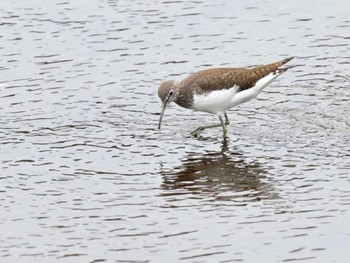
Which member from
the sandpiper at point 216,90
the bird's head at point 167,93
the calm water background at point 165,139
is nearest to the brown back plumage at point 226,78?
the sandpiper at point 216,90

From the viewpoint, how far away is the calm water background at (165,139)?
12797 mm

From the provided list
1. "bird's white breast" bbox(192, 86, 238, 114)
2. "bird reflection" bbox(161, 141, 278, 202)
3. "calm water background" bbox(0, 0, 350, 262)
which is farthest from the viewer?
"bird's white breast" bbox(192, 86, 238, 114)

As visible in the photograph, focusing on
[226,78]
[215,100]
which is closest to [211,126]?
[215,100]

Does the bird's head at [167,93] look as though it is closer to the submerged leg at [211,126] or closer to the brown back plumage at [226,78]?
the brown back plumage at [226,78]

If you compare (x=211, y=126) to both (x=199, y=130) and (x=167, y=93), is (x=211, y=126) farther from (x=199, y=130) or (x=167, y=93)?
(x=167, y=93)

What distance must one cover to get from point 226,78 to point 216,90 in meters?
0.29

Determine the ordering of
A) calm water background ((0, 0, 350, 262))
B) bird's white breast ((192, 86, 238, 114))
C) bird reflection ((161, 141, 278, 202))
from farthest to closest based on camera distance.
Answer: bird's white breast ((192, 86, 238, 114)) < bird reflection ((161, 141, 278, 202)) < calm water background ((0, 0, 350, 262))

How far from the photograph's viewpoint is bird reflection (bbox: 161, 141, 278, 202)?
1423 centimetres

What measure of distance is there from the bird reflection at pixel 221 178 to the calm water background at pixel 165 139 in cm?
3

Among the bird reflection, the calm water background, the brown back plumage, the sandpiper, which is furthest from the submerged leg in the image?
Answer: the bird reflection

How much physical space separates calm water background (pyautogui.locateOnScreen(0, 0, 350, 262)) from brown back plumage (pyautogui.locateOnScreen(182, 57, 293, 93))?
68 cm

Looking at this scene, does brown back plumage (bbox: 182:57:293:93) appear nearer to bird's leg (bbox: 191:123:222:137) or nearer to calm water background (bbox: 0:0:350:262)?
bird's leg (bbox: 191:123:222:137)

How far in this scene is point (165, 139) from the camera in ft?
54.7

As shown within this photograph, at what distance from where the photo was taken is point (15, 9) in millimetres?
22953
